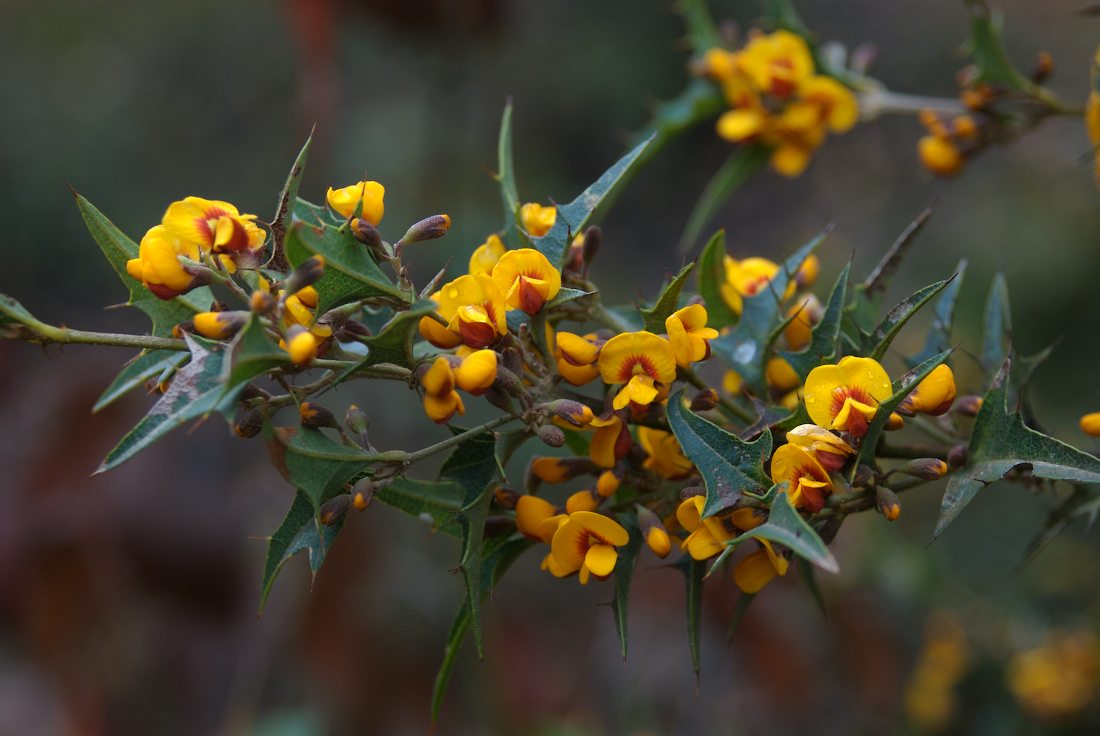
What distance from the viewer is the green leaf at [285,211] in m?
0.95

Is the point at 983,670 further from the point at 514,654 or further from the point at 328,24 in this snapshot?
the point at 328,24

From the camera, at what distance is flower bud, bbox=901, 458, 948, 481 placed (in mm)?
1032

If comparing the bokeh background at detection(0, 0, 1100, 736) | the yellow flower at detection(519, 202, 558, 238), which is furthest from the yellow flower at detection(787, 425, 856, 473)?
the bokeh background at detection(0, 0, 1100, 736)

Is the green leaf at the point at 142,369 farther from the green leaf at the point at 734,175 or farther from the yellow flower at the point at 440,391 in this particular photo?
the green leaf at the point at 734,175

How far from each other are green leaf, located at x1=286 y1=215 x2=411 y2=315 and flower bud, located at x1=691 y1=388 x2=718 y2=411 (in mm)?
377

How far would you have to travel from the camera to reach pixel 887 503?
3.26 feet

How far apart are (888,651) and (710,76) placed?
151 centimetres

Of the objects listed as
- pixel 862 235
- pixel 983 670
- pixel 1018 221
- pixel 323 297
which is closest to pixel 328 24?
pixel 323 297

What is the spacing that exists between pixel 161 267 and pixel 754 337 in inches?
28.9

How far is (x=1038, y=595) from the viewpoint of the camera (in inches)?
106

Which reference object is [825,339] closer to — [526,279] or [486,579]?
[526,279]

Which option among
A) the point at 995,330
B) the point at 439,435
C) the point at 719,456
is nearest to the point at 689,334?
the point at 719,456

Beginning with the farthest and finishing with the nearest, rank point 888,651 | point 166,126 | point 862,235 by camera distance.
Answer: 1. point 166,126
2. point 862,235
3. point 888,651

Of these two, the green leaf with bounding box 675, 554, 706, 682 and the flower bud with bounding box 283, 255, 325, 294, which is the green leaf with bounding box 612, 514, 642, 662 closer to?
the green leaf with bounding box 675, 554, 706, 682
